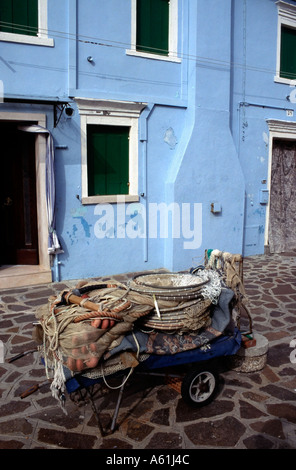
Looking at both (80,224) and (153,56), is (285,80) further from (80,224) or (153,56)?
(80,224)

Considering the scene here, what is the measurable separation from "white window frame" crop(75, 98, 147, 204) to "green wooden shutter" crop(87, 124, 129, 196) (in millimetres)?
133

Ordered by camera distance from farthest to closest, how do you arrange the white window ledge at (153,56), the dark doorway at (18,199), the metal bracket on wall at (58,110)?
the white window ledge at (153,56), the dark doorway at (18,199), the metal bracket on wall at (58,110)

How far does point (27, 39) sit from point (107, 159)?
270 centimetres

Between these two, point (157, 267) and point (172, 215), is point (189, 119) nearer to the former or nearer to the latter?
point (172, 215)

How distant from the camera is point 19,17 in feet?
24.7

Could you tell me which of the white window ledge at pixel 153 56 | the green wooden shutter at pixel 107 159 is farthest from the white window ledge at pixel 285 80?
the green wooden shutter at pixel 107 159

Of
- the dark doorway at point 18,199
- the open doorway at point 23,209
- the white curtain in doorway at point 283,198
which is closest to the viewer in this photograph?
the open doorway at point 23,209

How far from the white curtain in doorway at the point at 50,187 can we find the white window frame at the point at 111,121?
27.1 inches

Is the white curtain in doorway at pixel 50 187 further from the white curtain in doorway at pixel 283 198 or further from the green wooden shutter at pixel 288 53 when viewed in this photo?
the green wooden shutter at pixel 288 53

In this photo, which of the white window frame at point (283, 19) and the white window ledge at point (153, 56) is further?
the white window frame at point (283, 19)

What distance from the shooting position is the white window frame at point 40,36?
736 cm

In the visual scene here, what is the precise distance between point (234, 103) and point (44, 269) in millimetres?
6122

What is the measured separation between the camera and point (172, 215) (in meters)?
8.96
